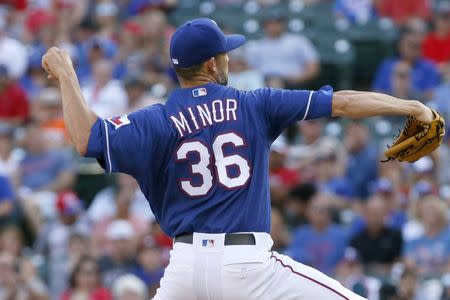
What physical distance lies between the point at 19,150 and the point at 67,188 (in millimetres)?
836

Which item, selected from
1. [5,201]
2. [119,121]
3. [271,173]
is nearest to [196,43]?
[119,121]

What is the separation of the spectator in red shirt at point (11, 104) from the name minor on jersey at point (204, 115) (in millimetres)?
7811

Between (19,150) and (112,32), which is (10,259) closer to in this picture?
(19,150)

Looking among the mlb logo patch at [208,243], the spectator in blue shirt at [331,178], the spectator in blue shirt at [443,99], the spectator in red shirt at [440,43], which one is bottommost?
the spectator in blue shirt at [331,178]

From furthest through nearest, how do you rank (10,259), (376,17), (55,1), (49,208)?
1. (55,1)
2. (376,17)
3. (49,208)
4. (10,259)

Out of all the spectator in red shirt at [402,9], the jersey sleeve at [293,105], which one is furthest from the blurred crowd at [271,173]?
the jersey sleeve at [293,105]

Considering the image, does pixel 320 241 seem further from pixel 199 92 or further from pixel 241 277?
pixel 241 277

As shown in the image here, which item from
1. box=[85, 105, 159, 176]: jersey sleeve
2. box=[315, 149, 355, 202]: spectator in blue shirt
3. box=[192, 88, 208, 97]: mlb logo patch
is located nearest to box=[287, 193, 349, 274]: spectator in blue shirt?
box=[315, 149, 355, 202]: spectator in blue shirt

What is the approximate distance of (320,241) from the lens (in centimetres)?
1036

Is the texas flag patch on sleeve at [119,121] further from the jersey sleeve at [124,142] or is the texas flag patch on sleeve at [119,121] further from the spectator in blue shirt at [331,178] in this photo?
the spectator in blue shirt at [331,178]

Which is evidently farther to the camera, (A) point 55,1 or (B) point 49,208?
(A) point 55,1

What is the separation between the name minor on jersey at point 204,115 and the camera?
5.54m

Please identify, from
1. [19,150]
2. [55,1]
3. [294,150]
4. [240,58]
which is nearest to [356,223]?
[294,150]

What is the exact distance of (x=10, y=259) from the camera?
10.5m
